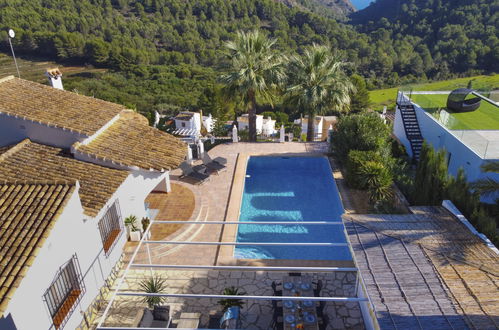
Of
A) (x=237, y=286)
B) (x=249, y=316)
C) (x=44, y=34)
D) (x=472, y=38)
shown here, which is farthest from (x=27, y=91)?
(x=472, y=38)

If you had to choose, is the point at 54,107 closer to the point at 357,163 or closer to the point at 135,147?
the point at 135,147

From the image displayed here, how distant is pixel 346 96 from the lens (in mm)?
24281

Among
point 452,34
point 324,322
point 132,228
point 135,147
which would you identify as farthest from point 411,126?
point 452,34

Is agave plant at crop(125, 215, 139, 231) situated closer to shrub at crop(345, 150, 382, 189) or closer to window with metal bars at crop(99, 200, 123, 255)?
window with metal bars at crop(99, 200, 123, 255)

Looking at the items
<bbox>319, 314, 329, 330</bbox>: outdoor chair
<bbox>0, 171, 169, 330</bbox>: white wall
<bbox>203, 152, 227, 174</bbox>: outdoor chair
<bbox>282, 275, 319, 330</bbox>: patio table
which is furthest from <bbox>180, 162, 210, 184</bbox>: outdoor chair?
<bbox>319, 314, 329, 330</bbox>: outdoor chair

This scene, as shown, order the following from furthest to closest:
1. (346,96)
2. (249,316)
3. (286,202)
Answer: (346,96) → (286,202) → (249,316)

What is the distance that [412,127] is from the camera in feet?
81.5

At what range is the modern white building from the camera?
18047 millimetres

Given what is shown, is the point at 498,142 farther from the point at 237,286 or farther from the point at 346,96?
the point at 237,286

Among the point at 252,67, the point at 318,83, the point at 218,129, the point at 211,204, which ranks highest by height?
the point at 252,67

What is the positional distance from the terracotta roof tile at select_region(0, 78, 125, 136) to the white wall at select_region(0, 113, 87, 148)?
0.89 feet

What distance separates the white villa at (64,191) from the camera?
8.73 meters

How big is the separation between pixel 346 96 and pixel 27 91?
18.9 m

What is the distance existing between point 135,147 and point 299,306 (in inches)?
393
